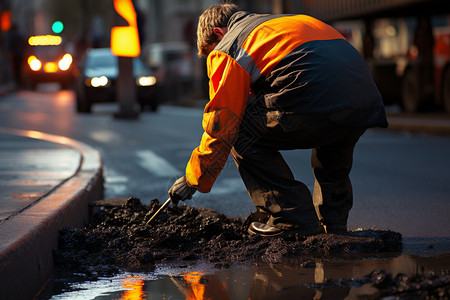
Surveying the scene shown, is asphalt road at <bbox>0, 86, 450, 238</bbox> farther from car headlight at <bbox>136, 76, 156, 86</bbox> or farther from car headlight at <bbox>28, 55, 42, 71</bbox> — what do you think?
car headlight at <bbox>28, 55, 42, 71</bbox>

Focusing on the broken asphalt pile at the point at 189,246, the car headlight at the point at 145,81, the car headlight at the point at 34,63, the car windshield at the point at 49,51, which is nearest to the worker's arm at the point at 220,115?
the broken asphalt pile at the point at 189,246

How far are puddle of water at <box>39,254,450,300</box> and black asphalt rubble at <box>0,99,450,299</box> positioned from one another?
21 cm

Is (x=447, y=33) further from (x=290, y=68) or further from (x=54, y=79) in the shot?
(x=54, y=79)

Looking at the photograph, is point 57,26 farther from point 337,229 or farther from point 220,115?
point 220,115

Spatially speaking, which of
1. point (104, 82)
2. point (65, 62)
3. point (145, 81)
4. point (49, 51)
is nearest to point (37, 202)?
point (104, 82)

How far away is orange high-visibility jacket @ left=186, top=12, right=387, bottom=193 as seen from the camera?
14.9 feet

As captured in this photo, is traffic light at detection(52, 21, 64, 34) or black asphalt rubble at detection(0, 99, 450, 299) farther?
traffic light at detection(52, 21, 64, 34)

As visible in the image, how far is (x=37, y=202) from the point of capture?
539 cm

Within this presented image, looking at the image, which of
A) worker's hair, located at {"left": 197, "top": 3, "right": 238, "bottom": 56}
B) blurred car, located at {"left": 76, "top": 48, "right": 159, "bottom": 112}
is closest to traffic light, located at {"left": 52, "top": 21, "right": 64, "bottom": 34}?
blurred car, located at {"left": 76, "top": 48, "right": 159, "bottom": 112}

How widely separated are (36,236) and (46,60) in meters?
38.4

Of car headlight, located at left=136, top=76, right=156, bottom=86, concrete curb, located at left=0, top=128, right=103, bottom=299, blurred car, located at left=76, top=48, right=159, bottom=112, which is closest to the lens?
concrete curb, located at left=0, top=128, right=103, bottom=299

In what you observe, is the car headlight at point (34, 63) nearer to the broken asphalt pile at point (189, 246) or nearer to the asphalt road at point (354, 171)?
the asphalt road at point (354, 171)

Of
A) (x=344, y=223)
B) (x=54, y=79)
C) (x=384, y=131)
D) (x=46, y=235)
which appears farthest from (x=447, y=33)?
(x=54, y=79)

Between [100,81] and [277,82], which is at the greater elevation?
[277,82]
